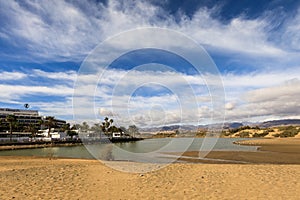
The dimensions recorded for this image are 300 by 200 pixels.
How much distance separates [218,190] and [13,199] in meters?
8.55

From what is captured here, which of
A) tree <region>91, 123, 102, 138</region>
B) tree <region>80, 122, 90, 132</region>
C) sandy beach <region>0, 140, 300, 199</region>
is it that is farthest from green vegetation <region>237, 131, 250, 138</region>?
sandy beach <region>0, 140, 300, 199</region>

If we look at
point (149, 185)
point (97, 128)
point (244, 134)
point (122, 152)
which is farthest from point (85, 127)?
point (149, 185)

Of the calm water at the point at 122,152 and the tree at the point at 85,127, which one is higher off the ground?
the tree at the point at 85,127

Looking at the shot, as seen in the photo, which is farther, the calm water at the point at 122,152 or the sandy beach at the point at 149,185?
the calm water at the point at 122,152

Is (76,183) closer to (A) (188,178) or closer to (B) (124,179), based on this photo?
(B) (124,179)

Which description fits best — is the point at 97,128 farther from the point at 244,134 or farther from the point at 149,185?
the point at 149,185

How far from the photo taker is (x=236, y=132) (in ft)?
538

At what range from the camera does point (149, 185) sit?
12.7 metres

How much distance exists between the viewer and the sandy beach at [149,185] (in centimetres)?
1068

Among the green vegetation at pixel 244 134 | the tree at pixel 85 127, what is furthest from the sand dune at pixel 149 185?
the tree at pixel 85 127

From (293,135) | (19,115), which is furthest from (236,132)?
(19,115)

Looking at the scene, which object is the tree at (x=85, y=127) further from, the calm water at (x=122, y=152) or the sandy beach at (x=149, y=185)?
the sandy beach at (x=149, y=185)

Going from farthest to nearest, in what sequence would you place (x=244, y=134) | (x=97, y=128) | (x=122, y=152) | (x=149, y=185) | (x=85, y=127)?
(x=85, y=127) < (x=97, y=128) < (x=244, y=134) < (x=122, y=152) < (x=149, y=185)

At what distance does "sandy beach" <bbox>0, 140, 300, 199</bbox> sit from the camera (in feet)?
35.0
